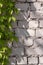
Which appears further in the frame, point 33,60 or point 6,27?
point 33,60

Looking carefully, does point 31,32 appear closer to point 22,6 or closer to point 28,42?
point 28,42

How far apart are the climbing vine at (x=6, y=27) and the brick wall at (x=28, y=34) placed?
66mm

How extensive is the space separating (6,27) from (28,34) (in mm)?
254

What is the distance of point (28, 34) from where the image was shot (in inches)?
85.4

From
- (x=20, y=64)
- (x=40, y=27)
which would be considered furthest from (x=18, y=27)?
(x=20, y=64)

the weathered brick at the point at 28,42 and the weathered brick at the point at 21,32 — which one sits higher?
the weathered brick at the point at 21,32

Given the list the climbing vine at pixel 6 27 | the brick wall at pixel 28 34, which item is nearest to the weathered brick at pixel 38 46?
the brick wall at pixel 28 34

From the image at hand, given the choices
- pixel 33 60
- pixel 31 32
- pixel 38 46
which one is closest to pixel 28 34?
pixel 31 32

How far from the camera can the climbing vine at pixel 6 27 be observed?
6.75ft

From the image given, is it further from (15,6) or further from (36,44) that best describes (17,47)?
(15,6)

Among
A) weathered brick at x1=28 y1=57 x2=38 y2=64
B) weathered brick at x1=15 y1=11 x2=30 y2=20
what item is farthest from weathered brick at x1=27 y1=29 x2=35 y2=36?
weathered brick at x1=28 y1=57 x2=38 y2=64

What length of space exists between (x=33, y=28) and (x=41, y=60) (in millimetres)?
371

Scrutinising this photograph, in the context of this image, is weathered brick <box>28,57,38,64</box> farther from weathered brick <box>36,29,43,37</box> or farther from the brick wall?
weathered brick <box>36,29,43,37</box>

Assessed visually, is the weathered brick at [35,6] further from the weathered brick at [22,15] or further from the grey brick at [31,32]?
the grey brick at [31,32]
